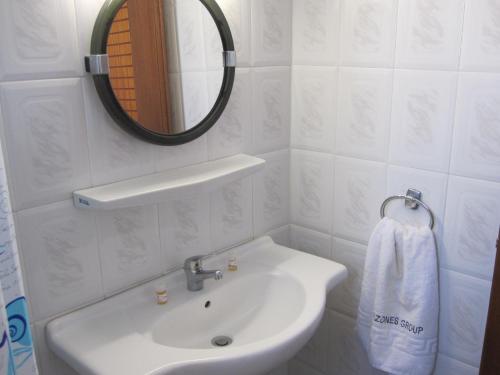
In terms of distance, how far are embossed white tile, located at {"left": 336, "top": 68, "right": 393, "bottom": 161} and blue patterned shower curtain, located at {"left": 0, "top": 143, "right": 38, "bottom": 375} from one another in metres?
1.07

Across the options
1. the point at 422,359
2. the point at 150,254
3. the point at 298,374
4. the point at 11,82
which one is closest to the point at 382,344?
the point at 422,359

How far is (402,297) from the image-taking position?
1424mm

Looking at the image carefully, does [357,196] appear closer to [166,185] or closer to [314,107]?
[314,107]

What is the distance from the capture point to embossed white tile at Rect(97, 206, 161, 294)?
1223mm

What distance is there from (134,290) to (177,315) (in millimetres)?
139

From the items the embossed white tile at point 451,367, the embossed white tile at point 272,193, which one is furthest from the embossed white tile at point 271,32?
the embossed white tile at point 451,367

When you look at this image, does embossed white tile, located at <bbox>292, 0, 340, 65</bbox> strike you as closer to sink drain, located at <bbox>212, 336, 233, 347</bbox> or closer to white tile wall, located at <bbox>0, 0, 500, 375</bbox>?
white tile wall, located at <bbox>0, 0, 500, 375</bbox>

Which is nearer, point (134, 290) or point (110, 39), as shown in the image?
point (110, 39)

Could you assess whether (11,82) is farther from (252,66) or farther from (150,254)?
(252,66)

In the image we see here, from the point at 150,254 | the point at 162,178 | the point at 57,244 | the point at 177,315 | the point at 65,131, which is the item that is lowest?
the point at 177,315

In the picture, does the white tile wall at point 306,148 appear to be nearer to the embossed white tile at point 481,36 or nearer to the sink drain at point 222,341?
the embossed white tile at point 481,36

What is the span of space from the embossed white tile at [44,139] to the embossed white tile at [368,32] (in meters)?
0.83

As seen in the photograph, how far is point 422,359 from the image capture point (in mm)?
1414

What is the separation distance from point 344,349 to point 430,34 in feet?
3.66
